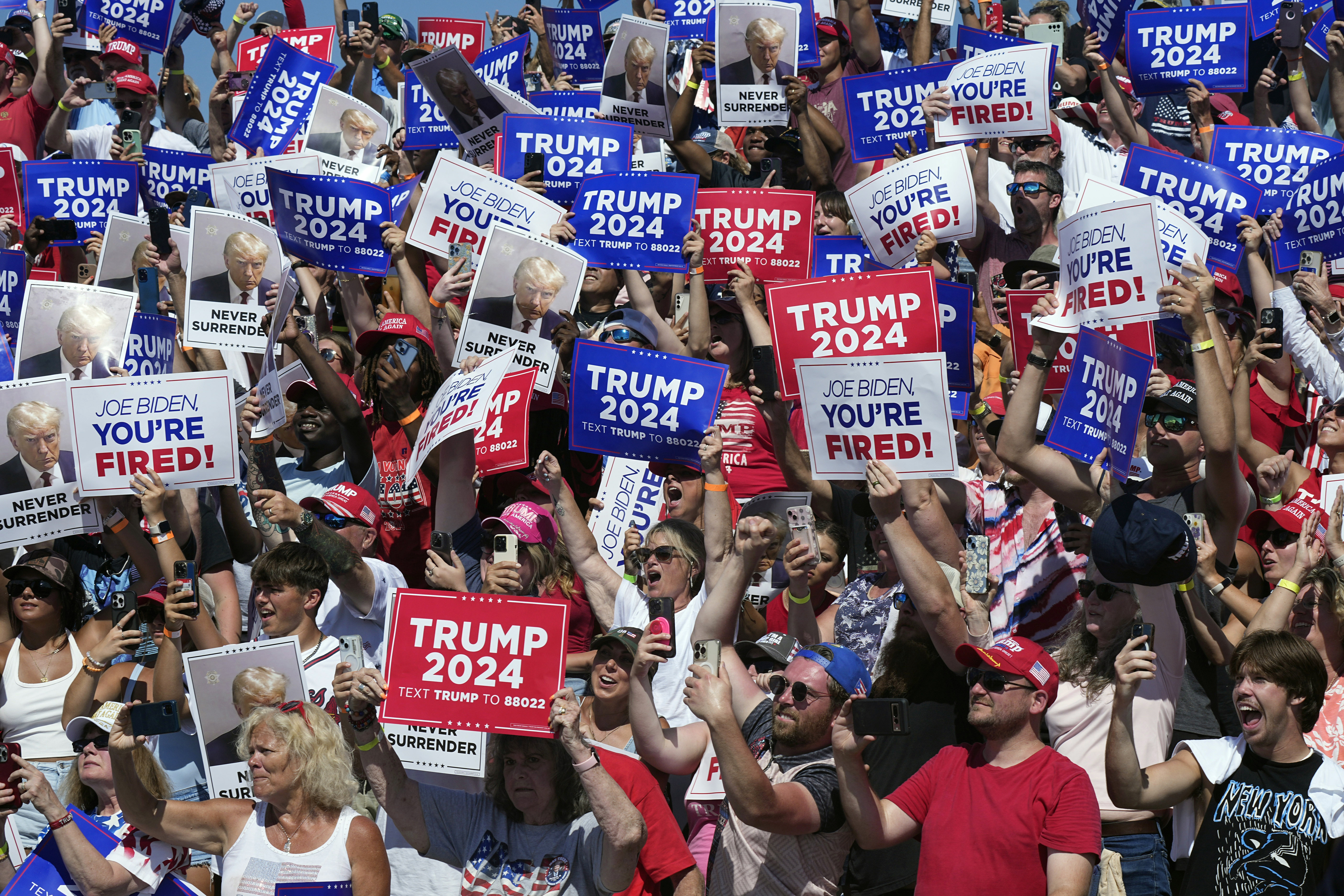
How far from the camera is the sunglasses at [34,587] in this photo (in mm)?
7910

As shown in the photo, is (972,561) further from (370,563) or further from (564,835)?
(370,563)

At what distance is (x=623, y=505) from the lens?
27.7 ft

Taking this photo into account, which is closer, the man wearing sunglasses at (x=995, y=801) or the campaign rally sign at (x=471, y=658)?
the man wearing sunglasses at (x=995, y=801)

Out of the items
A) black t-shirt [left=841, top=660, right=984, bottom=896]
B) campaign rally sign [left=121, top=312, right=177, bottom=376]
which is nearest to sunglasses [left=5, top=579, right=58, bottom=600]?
campaign rally sign [left=121, top=312, right=177, bottom=376]

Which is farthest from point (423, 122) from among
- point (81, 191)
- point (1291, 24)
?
point (1291, 24)

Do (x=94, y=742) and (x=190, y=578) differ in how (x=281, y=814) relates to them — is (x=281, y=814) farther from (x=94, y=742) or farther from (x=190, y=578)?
(x=190, y=578)

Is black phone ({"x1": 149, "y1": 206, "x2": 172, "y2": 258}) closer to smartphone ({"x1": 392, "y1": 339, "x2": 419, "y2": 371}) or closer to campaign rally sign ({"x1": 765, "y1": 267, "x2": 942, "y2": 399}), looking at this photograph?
smartphone ({"x1": 392, "y1": 339, "x2": 419, "y2": 371})

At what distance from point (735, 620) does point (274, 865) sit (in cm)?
202

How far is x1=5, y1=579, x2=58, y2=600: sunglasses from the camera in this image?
7910mm

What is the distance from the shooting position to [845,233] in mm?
10531

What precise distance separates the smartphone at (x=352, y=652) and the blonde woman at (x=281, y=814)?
12.6 inches

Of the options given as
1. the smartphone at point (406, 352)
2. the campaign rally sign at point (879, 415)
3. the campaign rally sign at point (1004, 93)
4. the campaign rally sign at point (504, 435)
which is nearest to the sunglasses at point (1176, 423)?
the campaign rally sign at point (879, 415)

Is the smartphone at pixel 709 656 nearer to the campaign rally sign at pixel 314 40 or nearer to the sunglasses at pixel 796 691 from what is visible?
the sunglasses at pixel 796 691

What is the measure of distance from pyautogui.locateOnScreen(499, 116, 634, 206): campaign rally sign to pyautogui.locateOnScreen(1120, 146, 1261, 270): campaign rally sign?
10.2 feet
